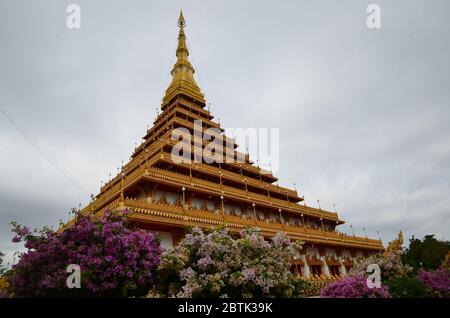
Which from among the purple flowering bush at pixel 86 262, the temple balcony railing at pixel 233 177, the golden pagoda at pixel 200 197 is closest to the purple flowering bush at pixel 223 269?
the purple flowering bush at pixel 86 262

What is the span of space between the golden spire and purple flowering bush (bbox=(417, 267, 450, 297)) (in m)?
29.1

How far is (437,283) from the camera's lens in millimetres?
14773

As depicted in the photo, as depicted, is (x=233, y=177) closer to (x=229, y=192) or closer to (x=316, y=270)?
(x=229, y=192)

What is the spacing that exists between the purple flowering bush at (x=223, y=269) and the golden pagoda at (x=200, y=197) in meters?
5.43

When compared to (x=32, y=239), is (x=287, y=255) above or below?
below

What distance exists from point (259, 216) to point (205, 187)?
813 cm

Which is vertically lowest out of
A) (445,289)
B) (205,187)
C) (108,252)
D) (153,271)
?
(445,289)

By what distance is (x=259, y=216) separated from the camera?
2986cm

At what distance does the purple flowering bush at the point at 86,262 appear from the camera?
1027 cm

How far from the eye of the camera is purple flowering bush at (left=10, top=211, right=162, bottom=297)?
10.3m
